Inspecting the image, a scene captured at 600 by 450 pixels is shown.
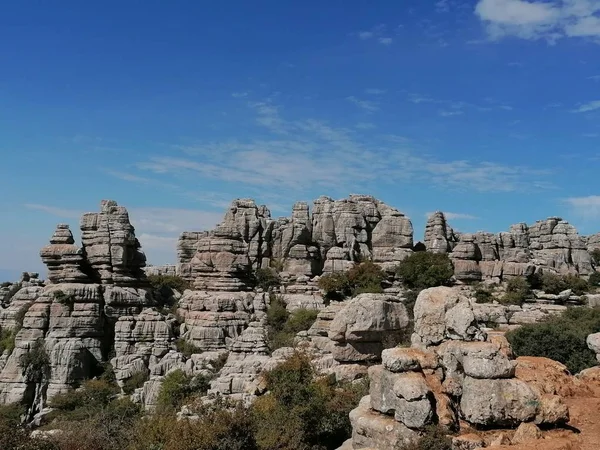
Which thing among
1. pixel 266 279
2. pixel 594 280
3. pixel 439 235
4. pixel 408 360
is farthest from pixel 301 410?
pixel 594 280

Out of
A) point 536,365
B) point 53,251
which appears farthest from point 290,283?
point 536,365

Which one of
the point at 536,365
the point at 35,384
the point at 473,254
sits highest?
the point at 473,254

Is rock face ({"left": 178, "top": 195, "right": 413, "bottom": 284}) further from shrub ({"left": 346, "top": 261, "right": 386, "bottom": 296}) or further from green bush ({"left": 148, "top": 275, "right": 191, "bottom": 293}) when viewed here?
shrub ({"left": 346, "top": 261, "right": 386, "bottom": 296})

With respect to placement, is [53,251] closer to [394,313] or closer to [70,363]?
[70,363]

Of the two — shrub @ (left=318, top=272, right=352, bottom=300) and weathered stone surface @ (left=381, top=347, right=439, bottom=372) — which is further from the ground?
shrub @ (left=318, top=272, right=352, bottom=300)

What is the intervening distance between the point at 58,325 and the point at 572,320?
68.3 ft

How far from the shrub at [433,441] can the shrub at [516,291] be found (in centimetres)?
2253

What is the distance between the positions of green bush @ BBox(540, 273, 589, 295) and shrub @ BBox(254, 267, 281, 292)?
50.9ft

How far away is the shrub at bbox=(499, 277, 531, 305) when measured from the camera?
92.7ft

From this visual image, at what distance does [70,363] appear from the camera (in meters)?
22.8

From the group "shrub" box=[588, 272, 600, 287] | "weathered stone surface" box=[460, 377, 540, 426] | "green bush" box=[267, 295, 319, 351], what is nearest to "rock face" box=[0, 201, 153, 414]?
"green bush" box=[267, 295, 319, 351]

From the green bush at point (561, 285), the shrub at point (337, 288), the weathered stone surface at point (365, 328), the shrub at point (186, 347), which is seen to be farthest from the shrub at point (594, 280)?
the weathered stone surface at point (365, 328)

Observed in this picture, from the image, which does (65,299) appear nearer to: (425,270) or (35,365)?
(35,365)

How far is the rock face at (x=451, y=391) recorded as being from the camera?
24.1 ft
